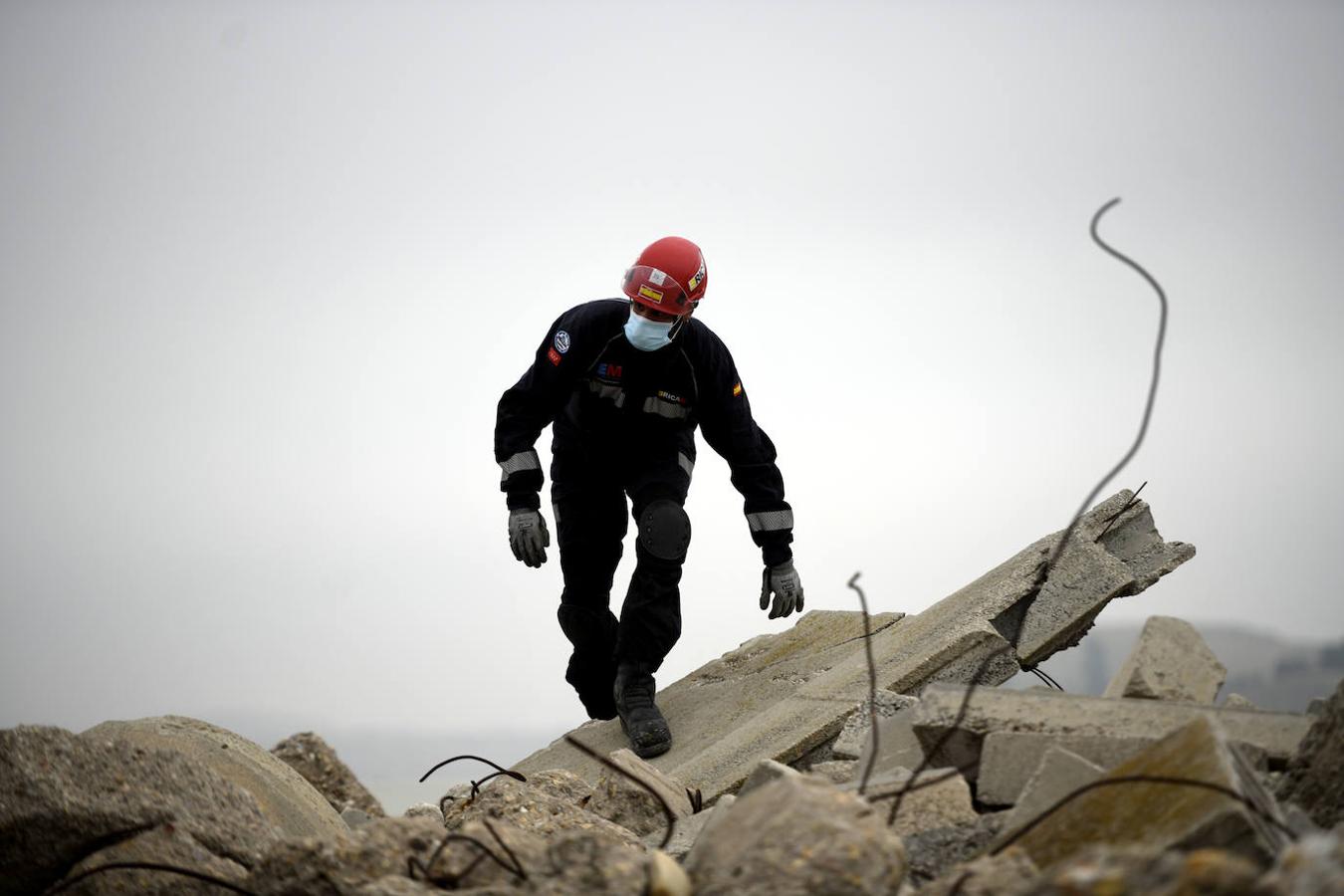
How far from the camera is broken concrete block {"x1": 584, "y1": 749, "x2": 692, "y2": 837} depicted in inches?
162

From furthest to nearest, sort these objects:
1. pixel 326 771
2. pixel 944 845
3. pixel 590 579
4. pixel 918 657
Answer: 1. pixel 326 771
2. pixel 590 579
3. pixel 918 657
4. pixel 944 845

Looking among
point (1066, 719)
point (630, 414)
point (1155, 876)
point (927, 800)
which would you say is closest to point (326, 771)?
point (630, 414)

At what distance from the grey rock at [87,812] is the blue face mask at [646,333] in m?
2.57

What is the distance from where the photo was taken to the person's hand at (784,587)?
583cm

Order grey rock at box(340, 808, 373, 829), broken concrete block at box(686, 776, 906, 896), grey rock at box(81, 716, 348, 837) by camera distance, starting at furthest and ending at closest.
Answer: grey rock at box(340, 808, 373, 829) → grey rock at box(81, 716, 348, 837) → broken concrete block at box(686, 776, 906, 896)

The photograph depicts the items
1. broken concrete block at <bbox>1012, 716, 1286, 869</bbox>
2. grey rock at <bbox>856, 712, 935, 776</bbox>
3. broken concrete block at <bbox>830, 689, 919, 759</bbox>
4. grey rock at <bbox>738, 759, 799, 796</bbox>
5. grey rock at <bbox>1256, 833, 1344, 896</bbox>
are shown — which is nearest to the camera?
grey rock at <bbox>1256, 833, 1344, 896</bbox>

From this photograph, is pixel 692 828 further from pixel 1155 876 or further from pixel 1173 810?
pixel 1155 876

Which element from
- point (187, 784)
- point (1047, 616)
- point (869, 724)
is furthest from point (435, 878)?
point (1047, 616)

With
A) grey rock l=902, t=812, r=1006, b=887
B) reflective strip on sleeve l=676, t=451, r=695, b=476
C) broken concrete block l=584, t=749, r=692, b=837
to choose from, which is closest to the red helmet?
reflective strip on sleeve l=676, t=451, r=695, b=476

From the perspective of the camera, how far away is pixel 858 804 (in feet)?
8.25

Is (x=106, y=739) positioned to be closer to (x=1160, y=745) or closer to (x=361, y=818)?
(x=361, y=818)

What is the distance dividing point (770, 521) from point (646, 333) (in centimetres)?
104

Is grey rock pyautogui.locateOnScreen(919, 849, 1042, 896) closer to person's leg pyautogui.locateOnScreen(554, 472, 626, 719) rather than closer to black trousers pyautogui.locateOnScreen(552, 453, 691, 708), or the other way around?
black trousers pyautogui.locateOnScreen(552, 453, 691, 708)

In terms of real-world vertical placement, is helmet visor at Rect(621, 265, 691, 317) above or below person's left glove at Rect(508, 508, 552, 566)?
above
